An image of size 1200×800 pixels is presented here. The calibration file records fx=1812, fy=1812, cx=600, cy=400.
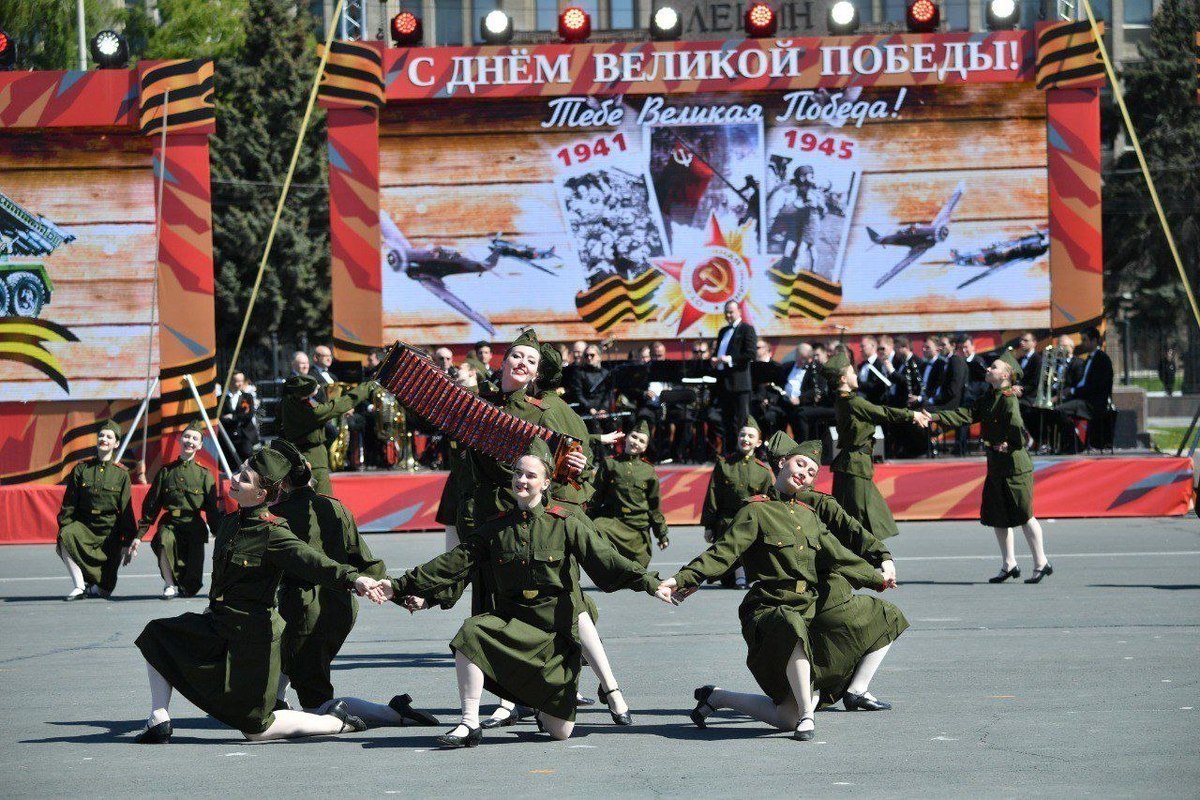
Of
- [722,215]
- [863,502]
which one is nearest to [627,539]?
[863,502]

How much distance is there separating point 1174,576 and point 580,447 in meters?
7.91

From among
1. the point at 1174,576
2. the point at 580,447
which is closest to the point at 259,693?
the point at 580,447

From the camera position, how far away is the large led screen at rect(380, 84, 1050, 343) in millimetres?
22625

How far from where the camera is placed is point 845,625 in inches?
354

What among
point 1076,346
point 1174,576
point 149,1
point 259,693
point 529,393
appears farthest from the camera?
point 149,1

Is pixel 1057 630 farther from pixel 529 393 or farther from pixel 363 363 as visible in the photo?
pixel 363 363

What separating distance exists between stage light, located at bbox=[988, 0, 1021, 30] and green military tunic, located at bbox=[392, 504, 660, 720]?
1579cm

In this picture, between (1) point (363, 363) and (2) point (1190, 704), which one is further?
(1) point (363, 363)

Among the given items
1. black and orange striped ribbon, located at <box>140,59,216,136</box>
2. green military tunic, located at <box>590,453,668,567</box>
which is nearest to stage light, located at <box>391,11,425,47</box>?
black and orange striped ribbon, located at <box>140,59,216,136</box>

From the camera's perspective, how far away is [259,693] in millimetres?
8633

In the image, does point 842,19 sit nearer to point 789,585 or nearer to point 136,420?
point 136,420

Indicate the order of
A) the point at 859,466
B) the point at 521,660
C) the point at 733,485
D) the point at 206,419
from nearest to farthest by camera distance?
the point at 521,660 < the point at 859,466 < the point at 733,485 < the point at 206,419

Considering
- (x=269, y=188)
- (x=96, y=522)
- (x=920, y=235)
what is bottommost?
Answer: (x=96, y=522)

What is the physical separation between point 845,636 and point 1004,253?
47.6ft
